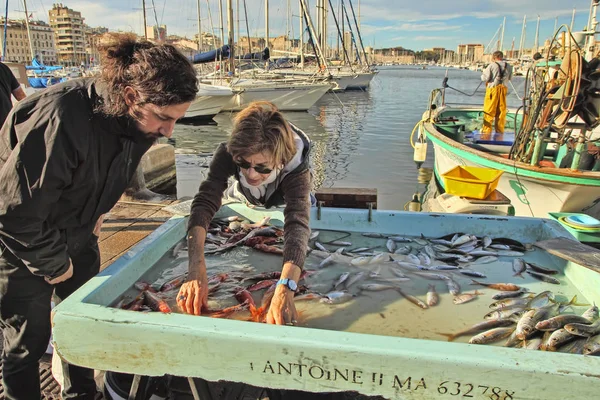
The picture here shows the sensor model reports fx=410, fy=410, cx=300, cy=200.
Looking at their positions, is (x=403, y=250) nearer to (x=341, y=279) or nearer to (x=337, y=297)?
(x=341, y=279)

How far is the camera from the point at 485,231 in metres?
3.66

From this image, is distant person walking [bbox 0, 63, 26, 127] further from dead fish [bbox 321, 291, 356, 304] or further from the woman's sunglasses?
dead fish [bbox 321, 291, 356, 304]

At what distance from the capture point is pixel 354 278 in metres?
3.04

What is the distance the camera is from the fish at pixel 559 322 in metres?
2.32

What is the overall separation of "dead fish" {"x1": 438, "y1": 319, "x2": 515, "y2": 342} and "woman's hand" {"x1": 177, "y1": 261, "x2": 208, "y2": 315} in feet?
4.67

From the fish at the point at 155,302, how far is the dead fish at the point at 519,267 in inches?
98.8

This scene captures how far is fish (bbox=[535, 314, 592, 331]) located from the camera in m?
→ 2.32

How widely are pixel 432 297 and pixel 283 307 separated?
108 cm

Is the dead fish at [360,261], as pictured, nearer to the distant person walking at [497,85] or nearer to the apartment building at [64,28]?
the distant person walking at [497,85]

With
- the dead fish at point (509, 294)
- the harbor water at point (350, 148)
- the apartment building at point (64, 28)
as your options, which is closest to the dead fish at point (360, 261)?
the dead fish at point (509, 294)

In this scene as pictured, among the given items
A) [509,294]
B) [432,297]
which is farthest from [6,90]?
[509,294]

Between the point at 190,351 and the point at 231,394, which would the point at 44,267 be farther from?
the point at 231,394

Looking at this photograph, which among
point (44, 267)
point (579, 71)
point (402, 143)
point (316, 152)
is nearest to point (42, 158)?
point (44, 267)

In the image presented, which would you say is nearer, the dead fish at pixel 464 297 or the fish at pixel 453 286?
the dead fish at pixel 464 297
